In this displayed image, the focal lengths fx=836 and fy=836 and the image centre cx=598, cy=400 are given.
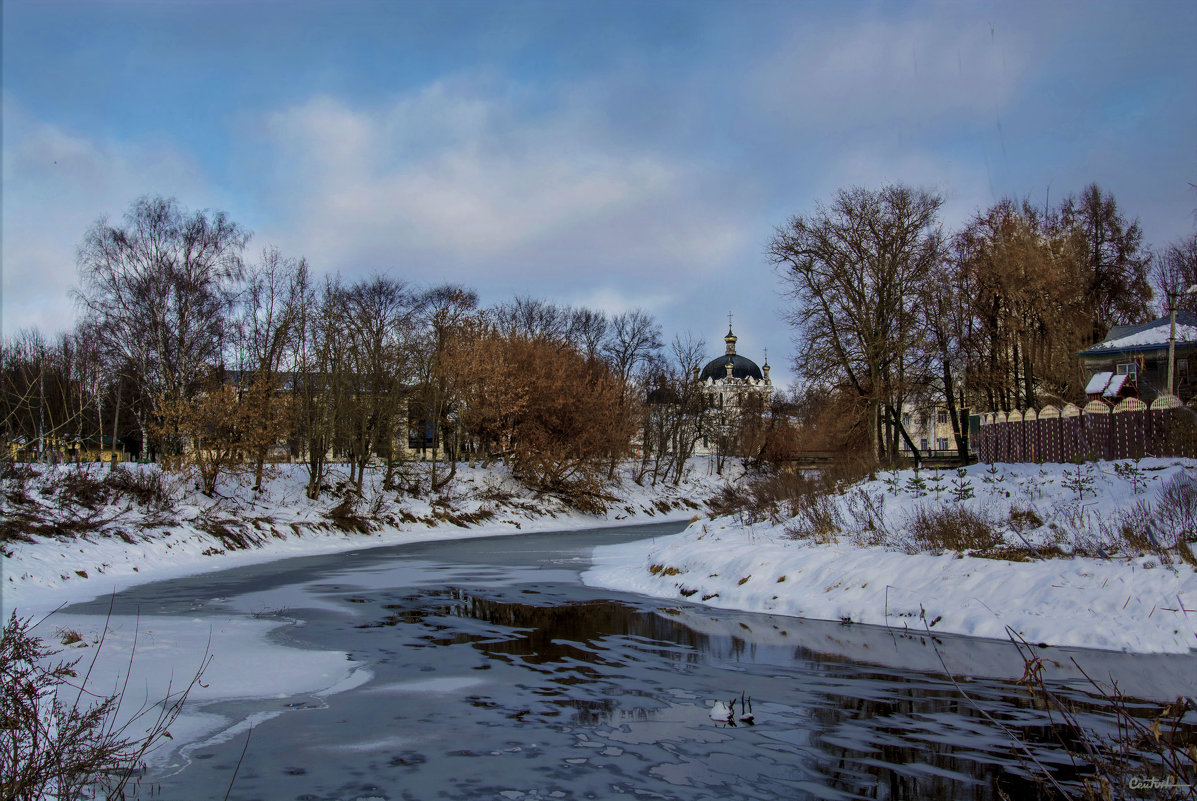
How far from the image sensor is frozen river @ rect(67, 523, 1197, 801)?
5.64m

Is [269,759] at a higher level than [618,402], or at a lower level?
lower

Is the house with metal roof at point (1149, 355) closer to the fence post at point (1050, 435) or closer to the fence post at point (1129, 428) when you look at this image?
the fence post at point (1050, 435)

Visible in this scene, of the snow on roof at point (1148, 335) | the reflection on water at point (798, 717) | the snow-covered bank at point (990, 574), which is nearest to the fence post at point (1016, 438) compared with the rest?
the snow-covered bank at point (990, 574)

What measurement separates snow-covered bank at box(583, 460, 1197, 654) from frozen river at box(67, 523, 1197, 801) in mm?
651

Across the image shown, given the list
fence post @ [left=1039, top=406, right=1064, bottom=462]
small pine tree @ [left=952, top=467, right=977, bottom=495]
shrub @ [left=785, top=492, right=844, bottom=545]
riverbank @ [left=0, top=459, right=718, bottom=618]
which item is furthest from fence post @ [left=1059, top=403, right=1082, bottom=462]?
riverbank @ [left=0, top=459, right=718, bottom=618]

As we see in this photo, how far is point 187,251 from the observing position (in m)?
34.3

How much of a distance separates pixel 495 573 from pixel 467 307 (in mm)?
28252

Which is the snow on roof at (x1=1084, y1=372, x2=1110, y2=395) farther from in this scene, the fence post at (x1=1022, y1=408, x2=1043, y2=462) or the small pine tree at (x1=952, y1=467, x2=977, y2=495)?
the small pine tree at (x1=952, y1=467, x2=977, y2=495)

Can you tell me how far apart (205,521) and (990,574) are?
74.6 feet

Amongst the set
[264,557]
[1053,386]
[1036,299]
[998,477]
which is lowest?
[264,557]

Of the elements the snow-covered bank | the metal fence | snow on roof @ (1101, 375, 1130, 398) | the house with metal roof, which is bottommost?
the snow-covered bank

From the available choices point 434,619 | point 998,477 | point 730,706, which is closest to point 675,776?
point 730,706

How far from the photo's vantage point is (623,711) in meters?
7.45

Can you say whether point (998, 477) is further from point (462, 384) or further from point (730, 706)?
point (462, 384)
